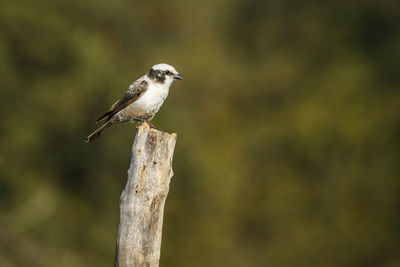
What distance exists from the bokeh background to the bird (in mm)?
5681

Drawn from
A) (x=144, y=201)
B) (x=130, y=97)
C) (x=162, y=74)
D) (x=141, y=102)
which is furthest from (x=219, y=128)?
(x=144, y=201)

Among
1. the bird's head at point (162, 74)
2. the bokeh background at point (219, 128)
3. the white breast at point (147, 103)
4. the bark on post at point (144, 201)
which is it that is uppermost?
the bokeh background at point (219, 128)

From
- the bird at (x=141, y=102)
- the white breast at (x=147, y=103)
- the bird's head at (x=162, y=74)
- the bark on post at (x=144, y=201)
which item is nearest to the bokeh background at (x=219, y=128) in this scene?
the bird at (x=141, y=102)

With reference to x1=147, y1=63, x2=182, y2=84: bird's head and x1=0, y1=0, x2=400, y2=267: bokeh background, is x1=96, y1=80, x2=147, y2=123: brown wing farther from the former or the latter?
x1=0, y1=0, x2=400, y2=267: bokeh background

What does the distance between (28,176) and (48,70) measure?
3.22m

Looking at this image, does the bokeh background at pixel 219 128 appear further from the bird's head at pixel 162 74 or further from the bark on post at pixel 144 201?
the bark on post at pixel 144 201

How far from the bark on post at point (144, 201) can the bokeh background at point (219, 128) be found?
7674mm

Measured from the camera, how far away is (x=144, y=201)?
228 inches

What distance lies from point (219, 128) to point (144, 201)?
21.4 meters

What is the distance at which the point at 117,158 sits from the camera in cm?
1750

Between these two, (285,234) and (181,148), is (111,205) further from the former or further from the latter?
(285,234)

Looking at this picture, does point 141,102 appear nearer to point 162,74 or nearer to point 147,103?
point 147,103

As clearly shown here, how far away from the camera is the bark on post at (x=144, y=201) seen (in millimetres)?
5688

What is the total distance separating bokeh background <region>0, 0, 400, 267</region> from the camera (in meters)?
17.0
